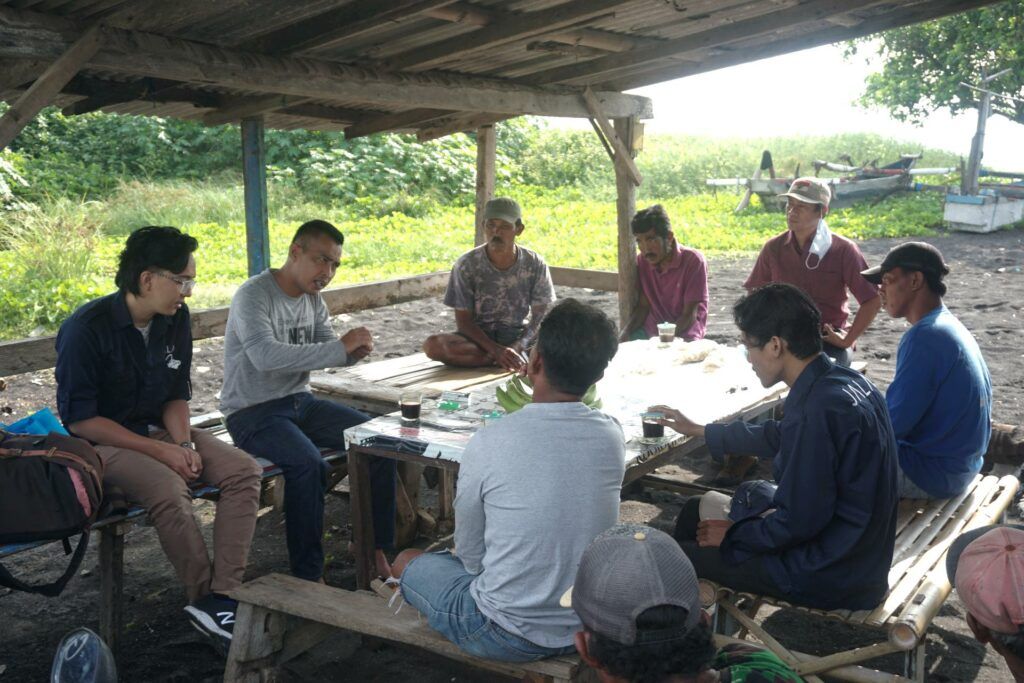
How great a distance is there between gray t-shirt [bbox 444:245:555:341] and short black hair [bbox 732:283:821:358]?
3.06m

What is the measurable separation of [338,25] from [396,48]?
862 millimetres

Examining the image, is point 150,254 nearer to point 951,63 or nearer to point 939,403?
point 939,403

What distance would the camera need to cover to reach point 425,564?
3.11 meters

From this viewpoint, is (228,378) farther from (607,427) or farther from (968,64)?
(968,64)

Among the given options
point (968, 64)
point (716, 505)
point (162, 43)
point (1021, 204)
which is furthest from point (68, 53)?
point (968, 64)

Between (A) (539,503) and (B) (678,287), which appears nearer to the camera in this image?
(A) (539,503)

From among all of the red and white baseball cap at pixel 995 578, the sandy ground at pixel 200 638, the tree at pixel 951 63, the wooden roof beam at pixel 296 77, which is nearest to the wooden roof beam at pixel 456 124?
the wooden roof beam at pixel 296 77

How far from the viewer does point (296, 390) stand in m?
4.86

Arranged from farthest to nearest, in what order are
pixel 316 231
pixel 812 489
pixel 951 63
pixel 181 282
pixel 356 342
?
pixel 951 63 → pixel 316 231 → pixel 356 342 → pixel 181 282 → pixel 812 489

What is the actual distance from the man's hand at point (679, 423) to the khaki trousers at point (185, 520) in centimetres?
178

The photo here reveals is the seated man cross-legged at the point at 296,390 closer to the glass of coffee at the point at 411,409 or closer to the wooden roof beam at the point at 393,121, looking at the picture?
the glass of coffee at the point at 411,409

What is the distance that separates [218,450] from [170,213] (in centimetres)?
1267

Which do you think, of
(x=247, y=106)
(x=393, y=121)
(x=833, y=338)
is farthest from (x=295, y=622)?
(x=393, y=121)

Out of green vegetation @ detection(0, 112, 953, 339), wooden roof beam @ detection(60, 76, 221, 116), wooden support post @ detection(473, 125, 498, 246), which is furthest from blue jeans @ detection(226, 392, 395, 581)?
green vegetation @ detection(0, 112, 953, 339)
